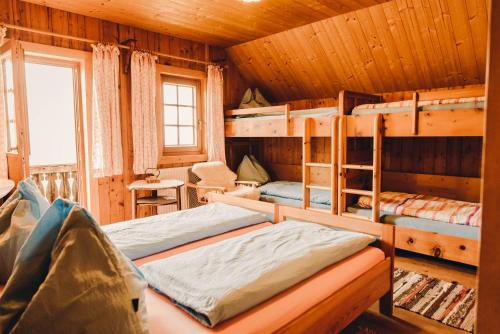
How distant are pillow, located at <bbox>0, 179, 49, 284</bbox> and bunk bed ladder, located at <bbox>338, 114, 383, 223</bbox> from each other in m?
2.73

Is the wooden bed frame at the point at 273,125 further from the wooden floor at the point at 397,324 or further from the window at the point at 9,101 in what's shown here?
the window at the point at 9,101

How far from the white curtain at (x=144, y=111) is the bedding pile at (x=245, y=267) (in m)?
2.35

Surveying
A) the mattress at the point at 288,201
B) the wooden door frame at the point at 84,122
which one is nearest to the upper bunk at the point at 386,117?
the mattress at the point at 288,201

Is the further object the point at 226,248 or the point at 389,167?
the point at 389,167

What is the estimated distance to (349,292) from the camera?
1721 millimetres

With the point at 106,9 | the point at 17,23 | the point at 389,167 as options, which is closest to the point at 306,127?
the point at 389,167

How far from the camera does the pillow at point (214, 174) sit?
4.38m

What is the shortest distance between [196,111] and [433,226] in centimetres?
331

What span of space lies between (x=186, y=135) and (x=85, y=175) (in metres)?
1.46

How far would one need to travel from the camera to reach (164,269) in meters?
1.71

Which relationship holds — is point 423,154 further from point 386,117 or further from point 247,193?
point 247,193

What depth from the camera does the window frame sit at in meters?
4.37

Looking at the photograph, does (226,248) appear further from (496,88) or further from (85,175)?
(85,175)

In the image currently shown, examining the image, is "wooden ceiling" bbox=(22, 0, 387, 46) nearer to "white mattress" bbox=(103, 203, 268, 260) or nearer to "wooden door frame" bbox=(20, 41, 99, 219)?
"wooden door frame" bbox=(20, 41, 99, 219)
